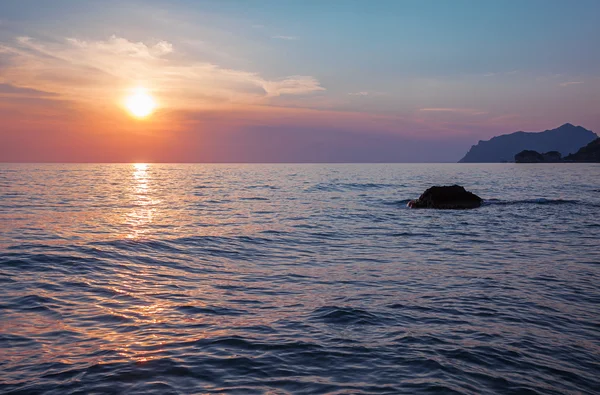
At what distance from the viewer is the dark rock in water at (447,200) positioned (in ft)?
119

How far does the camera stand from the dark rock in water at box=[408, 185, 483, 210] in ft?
119

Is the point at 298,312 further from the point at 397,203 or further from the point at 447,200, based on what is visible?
the point at 397,203

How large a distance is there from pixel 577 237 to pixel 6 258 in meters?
24.6

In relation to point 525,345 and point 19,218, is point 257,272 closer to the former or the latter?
point 525,345

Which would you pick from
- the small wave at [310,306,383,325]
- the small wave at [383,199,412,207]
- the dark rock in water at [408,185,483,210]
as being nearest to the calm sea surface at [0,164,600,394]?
the small wave at [310,306,383,325]

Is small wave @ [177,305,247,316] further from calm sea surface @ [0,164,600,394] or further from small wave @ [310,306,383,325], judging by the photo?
small wave @ [310,306,383,325]

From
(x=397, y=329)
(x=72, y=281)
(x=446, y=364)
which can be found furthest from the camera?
(x=72, y=281)

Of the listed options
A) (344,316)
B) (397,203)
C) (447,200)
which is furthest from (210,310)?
(397,203)

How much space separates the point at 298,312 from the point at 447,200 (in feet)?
96.0

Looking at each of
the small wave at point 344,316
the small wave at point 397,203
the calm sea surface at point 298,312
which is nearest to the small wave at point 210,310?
the calm sea surface at point 298,312

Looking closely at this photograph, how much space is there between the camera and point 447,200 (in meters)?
36.6

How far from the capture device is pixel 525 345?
816 cm

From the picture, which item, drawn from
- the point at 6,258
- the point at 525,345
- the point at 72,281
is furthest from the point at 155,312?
the point at 6,258

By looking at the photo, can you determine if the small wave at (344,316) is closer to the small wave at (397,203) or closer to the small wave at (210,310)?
the small wave at (210,310)
